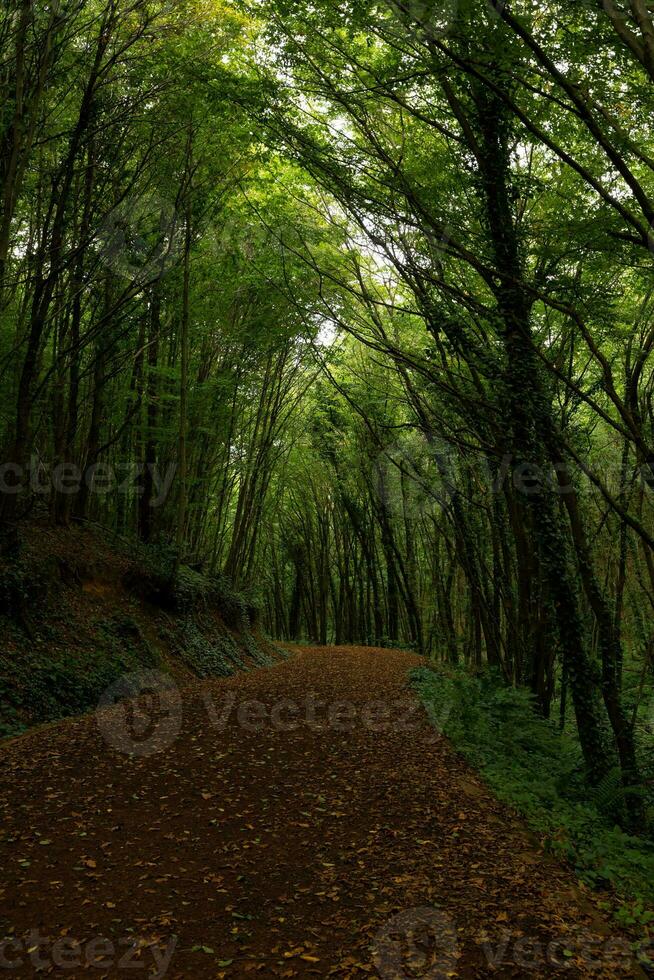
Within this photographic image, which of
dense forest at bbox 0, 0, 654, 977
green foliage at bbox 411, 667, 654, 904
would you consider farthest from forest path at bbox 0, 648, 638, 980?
dense forest at bbox 0, 0, 654, 977

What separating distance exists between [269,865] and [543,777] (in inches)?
113

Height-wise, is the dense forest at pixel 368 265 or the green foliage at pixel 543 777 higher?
the dense forest at pixel 368 265

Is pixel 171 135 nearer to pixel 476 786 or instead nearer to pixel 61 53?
pixel 61 53

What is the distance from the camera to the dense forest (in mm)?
4715

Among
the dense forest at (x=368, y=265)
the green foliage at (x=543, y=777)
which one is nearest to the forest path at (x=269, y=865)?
the green foliage at (x=543, y=777)

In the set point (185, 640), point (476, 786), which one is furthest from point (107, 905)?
point (185, 640)

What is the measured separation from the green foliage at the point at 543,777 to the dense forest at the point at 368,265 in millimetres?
224

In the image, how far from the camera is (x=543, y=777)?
5.28 m

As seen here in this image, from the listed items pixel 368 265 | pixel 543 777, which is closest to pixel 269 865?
pixel 543 777

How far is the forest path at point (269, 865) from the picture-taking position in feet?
8.57

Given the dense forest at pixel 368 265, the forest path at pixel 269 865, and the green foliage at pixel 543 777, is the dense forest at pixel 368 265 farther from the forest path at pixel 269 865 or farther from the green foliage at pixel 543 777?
the forest path at pixel 269 865

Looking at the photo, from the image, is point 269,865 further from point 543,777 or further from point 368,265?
point 368,265

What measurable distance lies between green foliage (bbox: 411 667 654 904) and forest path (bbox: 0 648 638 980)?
22cm

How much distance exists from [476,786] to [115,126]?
7.91 metres
